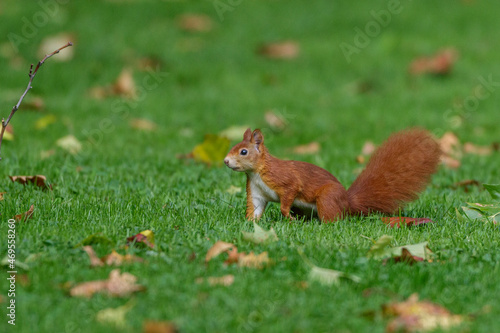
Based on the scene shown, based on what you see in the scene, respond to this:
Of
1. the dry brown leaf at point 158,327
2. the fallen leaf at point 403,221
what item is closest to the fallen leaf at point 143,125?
the fallen leaf at point 403,221

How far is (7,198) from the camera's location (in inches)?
160

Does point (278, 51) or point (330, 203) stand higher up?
point (278, 51)

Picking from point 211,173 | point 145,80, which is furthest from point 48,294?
Answer: point 145,80

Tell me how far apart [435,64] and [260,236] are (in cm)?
610

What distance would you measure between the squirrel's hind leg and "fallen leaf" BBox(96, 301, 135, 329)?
1.43 meters

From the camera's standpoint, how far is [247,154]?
12.4 ft

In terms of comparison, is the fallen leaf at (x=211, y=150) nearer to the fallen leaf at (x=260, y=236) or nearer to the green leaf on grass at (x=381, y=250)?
the fallen leaf at (x=260, y=236)

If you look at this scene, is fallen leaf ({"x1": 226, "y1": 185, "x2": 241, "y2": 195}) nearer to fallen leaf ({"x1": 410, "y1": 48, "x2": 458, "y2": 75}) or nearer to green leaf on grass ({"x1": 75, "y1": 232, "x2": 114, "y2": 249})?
green leaf on grass ({"x1": 75, "y1": 232, "x2": 114, "y2": 249})

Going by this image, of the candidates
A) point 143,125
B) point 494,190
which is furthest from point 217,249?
point 143,125

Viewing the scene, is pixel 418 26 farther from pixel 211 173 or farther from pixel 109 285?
pixel 109 285

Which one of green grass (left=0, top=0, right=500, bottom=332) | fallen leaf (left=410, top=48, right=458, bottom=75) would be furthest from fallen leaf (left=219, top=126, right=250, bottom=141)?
fallen leaf (left=410, top=48, right=458, bottom=75)

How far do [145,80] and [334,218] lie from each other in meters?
5.21

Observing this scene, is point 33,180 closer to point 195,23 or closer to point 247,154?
point 247,154

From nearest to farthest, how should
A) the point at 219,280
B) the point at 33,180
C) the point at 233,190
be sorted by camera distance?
1. the point at 219,280
2. the point at 33,180
3. the point at 233,190
